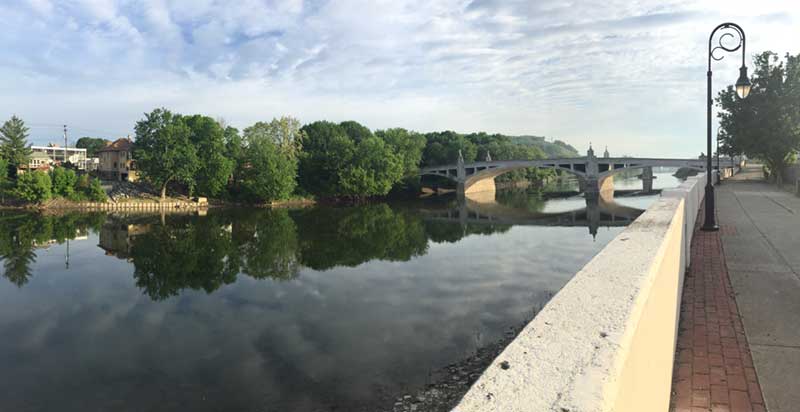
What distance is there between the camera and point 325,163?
66750 millimetres

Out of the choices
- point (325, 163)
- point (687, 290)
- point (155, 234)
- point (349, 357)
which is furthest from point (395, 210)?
point (687, 290)

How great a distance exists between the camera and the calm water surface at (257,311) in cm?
1069

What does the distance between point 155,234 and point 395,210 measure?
24581 mm

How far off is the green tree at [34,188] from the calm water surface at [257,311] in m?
23.4

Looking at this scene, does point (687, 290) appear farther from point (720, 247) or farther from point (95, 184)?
point (95, 184)

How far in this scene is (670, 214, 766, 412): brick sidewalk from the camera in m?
4.72

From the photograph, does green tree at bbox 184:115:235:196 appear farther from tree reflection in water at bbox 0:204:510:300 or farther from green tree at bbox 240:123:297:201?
tree reflection in water at bbox 0:204:510:300

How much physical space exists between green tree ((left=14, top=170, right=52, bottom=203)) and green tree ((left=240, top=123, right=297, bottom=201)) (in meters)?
20.3

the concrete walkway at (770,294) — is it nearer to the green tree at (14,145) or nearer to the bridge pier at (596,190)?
the bridge pier at (596,190)

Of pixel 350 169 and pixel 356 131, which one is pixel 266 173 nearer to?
pixel 350 169

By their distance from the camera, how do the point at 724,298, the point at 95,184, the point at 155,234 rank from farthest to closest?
the point at 95,184 < the point at 155,234 < the point at 724,298

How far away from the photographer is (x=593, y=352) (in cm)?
241

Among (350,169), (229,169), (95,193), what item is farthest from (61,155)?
(350,169)

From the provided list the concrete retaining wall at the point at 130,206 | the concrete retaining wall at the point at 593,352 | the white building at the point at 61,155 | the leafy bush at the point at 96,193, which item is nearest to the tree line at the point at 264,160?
the concrete retaining wall at the point at 130,206
